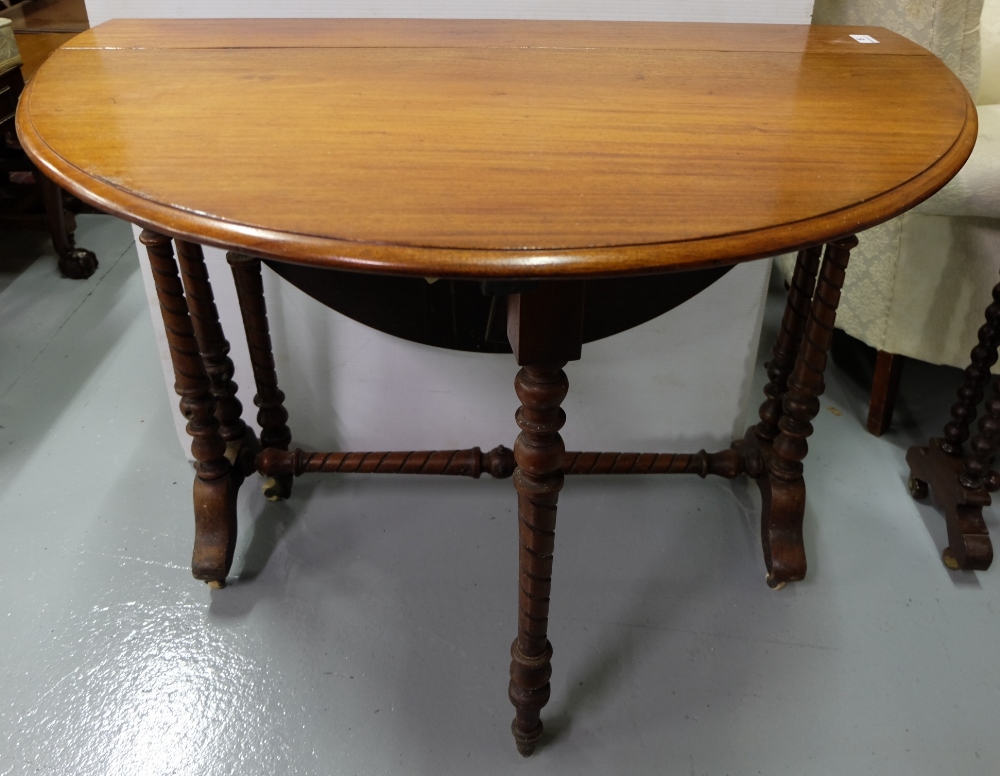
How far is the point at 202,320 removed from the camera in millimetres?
1283

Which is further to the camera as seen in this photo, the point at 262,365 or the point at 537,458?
the point at 262,365

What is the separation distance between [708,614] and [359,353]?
2.39 feet

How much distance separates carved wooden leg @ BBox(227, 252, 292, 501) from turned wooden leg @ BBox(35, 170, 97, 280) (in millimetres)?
980

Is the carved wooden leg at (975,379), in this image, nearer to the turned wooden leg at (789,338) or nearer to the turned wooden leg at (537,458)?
the turned wooden leg at (789,338)

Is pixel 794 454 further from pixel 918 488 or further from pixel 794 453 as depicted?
pixel 918 488

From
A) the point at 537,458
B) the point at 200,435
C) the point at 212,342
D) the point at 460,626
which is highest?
the point at 537,458

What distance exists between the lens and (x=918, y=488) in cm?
152

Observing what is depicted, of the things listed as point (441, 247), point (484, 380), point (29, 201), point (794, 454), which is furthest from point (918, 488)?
point (29, 201)

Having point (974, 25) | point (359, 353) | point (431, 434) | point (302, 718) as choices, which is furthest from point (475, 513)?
point (974, 25)

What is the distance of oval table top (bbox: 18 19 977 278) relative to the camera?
65cm

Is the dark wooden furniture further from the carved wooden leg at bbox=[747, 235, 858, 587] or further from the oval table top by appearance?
the carved wooden leg at bbox=[747, 235, 858, 587]

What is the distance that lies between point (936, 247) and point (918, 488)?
0.43 m

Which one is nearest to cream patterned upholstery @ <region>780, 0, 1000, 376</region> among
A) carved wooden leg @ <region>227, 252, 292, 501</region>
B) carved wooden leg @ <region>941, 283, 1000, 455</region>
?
carved wooden leg @ <region>941, 283, 1000, 455</region>

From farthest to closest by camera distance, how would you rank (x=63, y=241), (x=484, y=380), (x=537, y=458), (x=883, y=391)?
(x=63, y=241) < (x=883, y=391) < (x=484, y=380) < (x=537, y=458)
